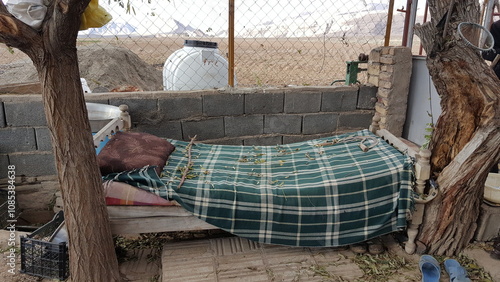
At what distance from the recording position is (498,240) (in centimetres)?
298

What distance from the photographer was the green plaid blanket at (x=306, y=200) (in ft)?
8.88

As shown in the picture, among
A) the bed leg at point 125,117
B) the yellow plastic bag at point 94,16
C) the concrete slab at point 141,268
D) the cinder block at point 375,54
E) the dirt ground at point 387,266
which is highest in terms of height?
the yellow plastic bag at point 94,16

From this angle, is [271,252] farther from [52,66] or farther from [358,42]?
[358,42]

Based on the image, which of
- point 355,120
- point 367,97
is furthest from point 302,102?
point 367,97

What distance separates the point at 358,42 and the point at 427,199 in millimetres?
2897

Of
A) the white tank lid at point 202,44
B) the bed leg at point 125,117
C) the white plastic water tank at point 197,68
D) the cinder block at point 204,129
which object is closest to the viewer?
the bed leg at point 125,117

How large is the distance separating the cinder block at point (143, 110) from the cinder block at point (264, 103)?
3.18 ft

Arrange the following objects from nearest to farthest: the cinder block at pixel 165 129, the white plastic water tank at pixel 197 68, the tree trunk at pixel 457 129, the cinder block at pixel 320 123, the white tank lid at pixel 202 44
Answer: the tree trunk at pixel 457 129, the cinder block at pixel 165 129, the cinder block at pixel 320 123, the white plastic water tank at pixel 197 68, the white tank lid at pixel 202 44

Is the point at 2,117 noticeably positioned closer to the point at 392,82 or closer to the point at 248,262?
the point at 248,262

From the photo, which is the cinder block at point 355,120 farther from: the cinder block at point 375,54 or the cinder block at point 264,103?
the cinder block at point 264,103

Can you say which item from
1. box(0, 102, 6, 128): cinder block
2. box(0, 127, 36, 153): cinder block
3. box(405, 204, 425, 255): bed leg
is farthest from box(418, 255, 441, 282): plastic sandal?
box(0, 102, 6, 128): cinder block

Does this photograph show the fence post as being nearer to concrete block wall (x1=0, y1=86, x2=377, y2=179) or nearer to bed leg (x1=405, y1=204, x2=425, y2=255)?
concrete block wall (x1=0, y1=86, x2=377, y2=179)

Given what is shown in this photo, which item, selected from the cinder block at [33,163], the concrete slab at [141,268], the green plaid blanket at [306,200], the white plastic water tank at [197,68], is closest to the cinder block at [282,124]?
the white plastic water tank at [197,68]

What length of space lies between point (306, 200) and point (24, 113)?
282 cm
